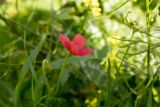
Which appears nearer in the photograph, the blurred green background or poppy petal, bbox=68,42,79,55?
poppy petal, bbox=68,42,79,55

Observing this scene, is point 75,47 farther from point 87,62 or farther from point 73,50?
point 87,62

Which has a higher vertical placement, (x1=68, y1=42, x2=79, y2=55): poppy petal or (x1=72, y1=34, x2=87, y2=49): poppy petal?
(x1=72, y1=34, x2=87, y2=49): poppy petal

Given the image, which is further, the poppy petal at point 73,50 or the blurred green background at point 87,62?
the blurred green background at point 87,62

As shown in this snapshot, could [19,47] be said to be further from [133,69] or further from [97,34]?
[133,69]

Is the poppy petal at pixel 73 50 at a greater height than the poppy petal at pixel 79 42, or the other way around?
the poppy petal at pixel 79 42

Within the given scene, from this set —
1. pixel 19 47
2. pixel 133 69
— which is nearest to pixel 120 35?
pixel 133 69

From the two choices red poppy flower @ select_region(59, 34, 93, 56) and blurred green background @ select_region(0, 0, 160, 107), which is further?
Result: blurred green background @ select_region(0, 0, 160, 107)

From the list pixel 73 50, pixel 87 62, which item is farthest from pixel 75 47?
pixel 87 62

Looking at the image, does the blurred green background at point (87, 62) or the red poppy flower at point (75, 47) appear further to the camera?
the blurred green background at point (87, 62)
